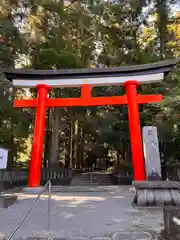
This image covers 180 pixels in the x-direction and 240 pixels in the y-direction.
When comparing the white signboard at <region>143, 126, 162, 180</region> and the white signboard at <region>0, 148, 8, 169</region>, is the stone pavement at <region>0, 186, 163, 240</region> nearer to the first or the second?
the white signboard at <region>0, 148, 8, 169</region>

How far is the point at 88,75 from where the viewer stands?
10.6 metres

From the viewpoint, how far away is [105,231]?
3.96 metres

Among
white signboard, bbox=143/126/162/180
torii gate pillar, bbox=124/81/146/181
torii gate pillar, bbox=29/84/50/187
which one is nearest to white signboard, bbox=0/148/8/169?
torii gate pillar, bbox=29/84/50/187

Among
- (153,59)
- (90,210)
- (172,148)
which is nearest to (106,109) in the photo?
(153,59)

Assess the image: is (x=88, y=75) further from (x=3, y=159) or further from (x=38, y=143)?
(x=3, y=159)

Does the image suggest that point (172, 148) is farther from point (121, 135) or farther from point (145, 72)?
point (145, 72)

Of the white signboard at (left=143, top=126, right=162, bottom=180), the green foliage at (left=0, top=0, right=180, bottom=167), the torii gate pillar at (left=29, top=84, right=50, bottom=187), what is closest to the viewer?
the white signboard at (left=143, top=126, right=162, bottom=180)

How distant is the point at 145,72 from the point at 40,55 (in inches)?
261

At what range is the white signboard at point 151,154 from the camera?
23.8ft

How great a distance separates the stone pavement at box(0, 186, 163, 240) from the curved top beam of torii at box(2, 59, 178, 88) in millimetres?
5778

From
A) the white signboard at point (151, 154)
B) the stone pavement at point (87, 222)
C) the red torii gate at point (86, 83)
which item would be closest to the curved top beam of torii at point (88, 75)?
the red torii gate at point (86, 83)

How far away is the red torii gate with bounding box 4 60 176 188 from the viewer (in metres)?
9.95

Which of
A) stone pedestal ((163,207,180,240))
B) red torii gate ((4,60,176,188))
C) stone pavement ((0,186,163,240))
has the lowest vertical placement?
stone pavement ((0,186,163,240))

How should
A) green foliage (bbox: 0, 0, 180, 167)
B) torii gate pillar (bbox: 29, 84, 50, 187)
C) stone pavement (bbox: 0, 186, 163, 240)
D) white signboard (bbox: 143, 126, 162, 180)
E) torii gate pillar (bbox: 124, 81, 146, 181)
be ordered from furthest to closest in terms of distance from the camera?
green foliage (bbox: 0, 0, 180, 167)
torii gate pillar (bbox: 29, 84, 50, 187)
torii gate pillar (bbox: 124, 81, 146, 181)
white signboard (bbox: 143, 126, 162, 180)
stone pavement (bbox: 0, 186, 163, 240)
